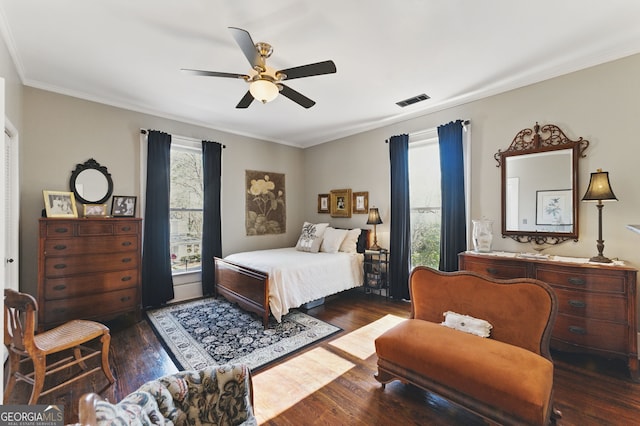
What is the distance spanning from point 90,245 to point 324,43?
323 cm

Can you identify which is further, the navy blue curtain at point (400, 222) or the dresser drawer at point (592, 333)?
the navy blue curtain at point (400, 222)

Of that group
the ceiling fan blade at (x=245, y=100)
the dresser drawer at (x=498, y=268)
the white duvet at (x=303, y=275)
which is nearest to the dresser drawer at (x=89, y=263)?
the white duvet at (x=303, y=275)

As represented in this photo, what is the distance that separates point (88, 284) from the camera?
306 cm

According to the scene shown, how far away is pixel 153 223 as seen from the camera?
3.93 meters

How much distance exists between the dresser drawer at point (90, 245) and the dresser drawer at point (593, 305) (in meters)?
4.53

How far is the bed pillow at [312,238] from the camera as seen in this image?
4648 mm

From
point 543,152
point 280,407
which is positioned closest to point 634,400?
point 543,152

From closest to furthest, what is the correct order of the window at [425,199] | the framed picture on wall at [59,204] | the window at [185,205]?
the framed picture on wall at [59,204] → the window at [425,199] → the window at [185,205]

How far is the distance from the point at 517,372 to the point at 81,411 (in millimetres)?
2047

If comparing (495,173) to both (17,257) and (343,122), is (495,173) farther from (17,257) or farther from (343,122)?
(17,257)

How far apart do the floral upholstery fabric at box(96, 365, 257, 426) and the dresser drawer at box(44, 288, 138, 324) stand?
99.4 inches

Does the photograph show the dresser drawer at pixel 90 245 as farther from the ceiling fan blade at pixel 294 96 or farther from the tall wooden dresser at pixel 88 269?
the ceiling fan blade at pixel 294 96

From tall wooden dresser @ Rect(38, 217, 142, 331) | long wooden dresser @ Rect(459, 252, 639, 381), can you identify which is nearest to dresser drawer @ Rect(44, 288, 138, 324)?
tall wooden dresser @ Rect(38, 217, 142, 331)

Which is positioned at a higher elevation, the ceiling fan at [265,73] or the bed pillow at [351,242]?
the ceiling fan at [265,73]
